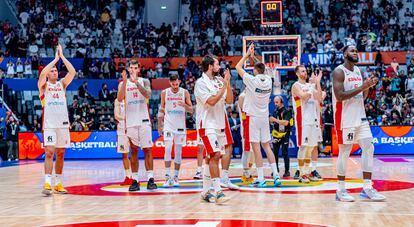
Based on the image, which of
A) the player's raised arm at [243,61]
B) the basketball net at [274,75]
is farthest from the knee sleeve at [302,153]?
the basketball net at [274,75]

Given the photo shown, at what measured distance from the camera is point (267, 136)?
11984 millimetres

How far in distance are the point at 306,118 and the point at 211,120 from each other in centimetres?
363

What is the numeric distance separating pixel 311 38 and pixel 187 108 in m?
22.1

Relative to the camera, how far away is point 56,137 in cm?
1188

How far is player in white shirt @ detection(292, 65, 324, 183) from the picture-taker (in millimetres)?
12859

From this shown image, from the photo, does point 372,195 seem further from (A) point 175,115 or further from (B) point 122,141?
(B) point 122,141

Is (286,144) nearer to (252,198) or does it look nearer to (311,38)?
(252,198)

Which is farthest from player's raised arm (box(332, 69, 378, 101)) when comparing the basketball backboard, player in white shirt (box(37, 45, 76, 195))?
the basketball backboard

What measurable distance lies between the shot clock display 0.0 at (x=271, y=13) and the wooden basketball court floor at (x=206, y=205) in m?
11.0

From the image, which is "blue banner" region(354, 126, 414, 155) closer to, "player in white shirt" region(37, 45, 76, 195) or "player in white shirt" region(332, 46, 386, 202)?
"player in white shirt" region(332, 46, 386, 202)

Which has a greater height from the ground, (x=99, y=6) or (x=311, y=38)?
(x=99, y=6)

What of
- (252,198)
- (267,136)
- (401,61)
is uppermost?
(401,61)

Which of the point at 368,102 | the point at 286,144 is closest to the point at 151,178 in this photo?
the point at 286,144

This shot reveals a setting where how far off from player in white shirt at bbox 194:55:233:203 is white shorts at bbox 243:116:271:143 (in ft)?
5.34
